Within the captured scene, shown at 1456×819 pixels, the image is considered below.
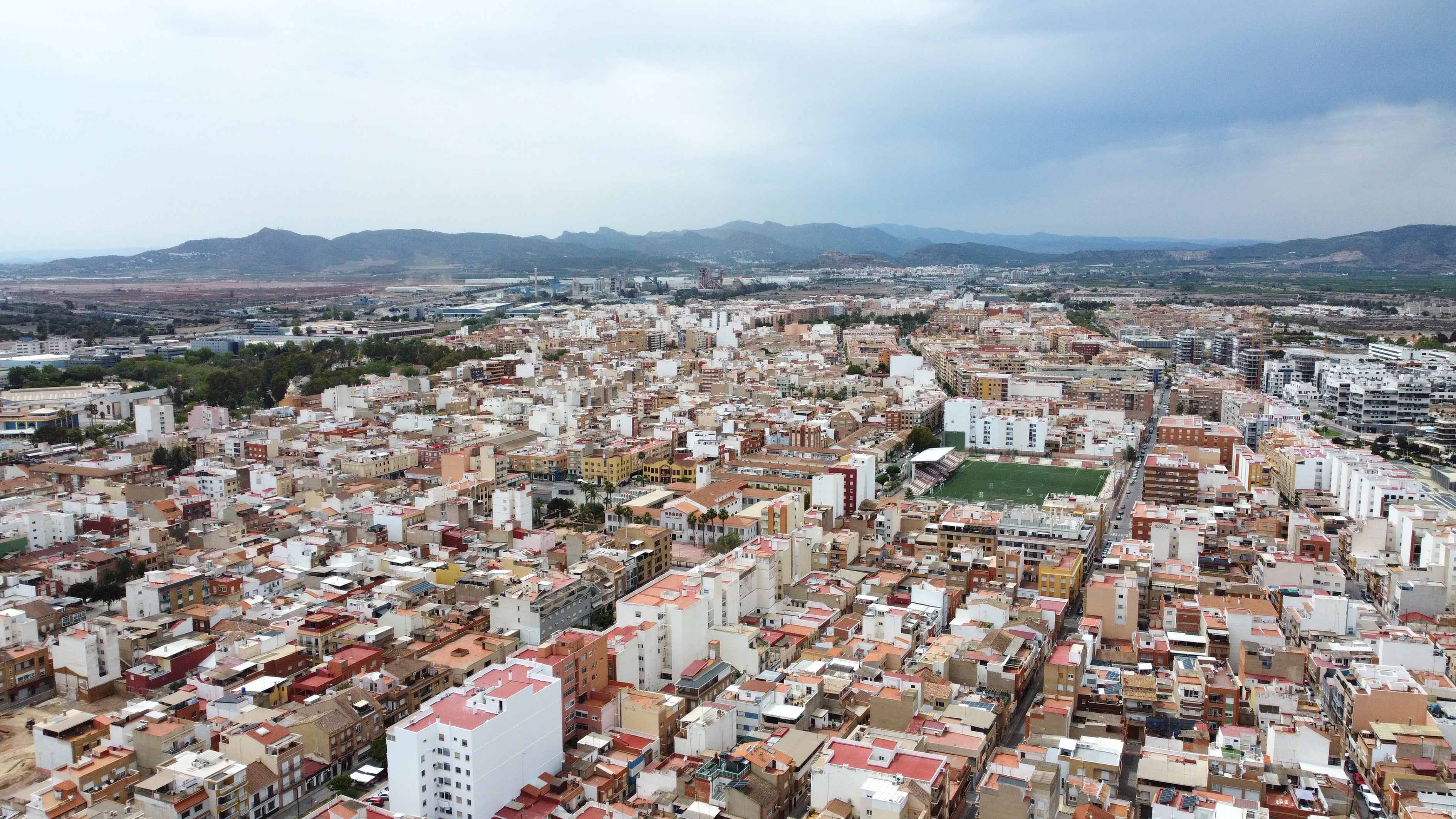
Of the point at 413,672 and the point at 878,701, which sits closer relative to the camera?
the point at 878,701

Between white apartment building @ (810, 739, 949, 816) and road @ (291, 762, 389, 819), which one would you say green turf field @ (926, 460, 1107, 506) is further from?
road @ (291, 762, 389, 819)

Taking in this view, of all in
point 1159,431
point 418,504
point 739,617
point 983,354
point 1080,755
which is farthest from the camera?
point 983,354

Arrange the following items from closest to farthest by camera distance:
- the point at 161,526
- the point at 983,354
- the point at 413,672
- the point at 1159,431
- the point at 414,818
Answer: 1. the point at 414,818
2. the point at 413,672
3. the point at 161,526
4. the point at 1159,431
5. the point at 983,354

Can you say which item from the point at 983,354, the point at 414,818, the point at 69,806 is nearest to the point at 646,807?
the point at 414,818

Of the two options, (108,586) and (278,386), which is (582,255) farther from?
(108,586)

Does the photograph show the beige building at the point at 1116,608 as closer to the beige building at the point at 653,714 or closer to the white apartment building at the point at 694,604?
the white apartment building at the point at 694,604

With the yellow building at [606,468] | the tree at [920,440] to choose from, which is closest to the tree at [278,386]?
the yellow building at [606,468]

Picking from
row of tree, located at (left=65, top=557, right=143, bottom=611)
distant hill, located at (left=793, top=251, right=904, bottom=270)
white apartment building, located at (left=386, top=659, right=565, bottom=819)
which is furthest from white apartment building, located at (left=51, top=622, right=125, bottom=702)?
distant hill, located at (left=793, top=251, right=904, bottom=270)

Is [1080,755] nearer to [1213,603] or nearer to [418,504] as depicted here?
[1213,603]
